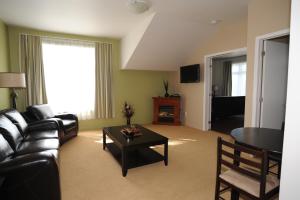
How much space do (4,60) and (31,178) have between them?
3466 millimetres

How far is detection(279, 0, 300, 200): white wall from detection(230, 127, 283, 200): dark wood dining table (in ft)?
2.39

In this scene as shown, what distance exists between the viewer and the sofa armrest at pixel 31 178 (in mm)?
1658

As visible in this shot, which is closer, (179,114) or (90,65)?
(90,65)

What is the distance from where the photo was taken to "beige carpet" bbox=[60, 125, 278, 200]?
2215 mm

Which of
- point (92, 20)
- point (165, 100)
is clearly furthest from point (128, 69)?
point (92, 20)

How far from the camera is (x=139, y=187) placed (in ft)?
7.73

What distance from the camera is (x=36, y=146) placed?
98.7 inches

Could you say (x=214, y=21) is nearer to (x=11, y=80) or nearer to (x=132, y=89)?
(x=132, y=89)

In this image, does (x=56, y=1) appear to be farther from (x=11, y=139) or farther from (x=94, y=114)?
(x=94, y=114)

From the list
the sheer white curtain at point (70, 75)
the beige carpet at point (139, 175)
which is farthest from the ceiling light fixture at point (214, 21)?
the sheer white curtain at point (70, 75)

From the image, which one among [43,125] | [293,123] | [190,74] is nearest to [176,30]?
[190,74]

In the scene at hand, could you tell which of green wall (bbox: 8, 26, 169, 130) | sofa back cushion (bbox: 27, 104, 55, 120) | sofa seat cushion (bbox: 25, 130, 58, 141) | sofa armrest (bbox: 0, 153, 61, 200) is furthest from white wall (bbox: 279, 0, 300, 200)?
green wall (bbox: 8, 26, 169, 130)

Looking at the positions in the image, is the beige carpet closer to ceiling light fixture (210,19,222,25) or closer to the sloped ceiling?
the sloped ceiling

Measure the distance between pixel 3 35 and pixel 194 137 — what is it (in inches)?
192
